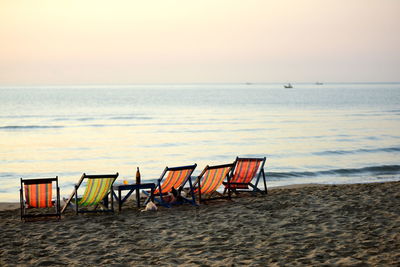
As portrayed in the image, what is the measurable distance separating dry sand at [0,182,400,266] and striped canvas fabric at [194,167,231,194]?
0.35 meters

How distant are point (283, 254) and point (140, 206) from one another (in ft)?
13.1

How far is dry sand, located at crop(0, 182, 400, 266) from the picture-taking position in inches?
219

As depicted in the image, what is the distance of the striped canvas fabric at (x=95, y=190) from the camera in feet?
25.9

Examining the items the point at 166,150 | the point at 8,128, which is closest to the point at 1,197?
the point at 166,150

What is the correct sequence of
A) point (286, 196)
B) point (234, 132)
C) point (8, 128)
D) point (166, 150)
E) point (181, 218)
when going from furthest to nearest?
point (8, 128), point (234, 132), point (166, 150), point (286, 196), point (181, 218)

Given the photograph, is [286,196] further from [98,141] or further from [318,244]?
[98,141]

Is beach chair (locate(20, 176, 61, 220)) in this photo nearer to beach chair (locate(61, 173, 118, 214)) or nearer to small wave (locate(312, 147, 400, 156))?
beach chair (locate(61, 173, 118, 214))

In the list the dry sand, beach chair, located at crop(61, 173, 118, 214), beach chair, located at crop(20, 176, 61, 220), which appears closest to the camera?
the dry sand

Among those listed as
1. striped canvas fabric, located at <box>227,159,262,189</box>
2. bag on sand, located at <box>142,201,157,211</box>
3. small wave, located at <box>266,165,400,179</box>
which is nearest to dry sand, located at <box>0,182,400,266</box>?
→ bag on sand, located at <box>142,201,157,211</box>

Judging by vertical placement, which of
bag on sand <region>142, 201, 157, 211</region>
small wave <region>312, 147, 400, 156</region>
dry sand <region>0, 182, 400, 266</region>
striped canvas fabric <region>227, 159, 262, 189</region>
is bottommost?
dry sand <region>0, 182, 400, 266</region>

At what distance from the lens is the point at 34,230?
7180 mm

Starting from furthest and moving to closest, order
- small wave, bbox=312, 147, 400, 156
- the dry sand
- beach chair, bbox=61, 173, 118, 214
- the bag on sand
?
1. small wave, bbox=312, 147, 400, 156
2. the bag on sand
3. beach chair, bbox=61, 173, 118, 214
4. the dry sand

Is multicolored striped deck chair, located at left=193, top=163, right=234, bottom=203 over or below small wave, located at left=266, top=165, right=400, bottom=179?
over

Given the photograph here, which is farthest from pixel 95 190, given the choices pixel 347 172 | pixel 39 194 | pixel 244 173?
pixel 347 172
